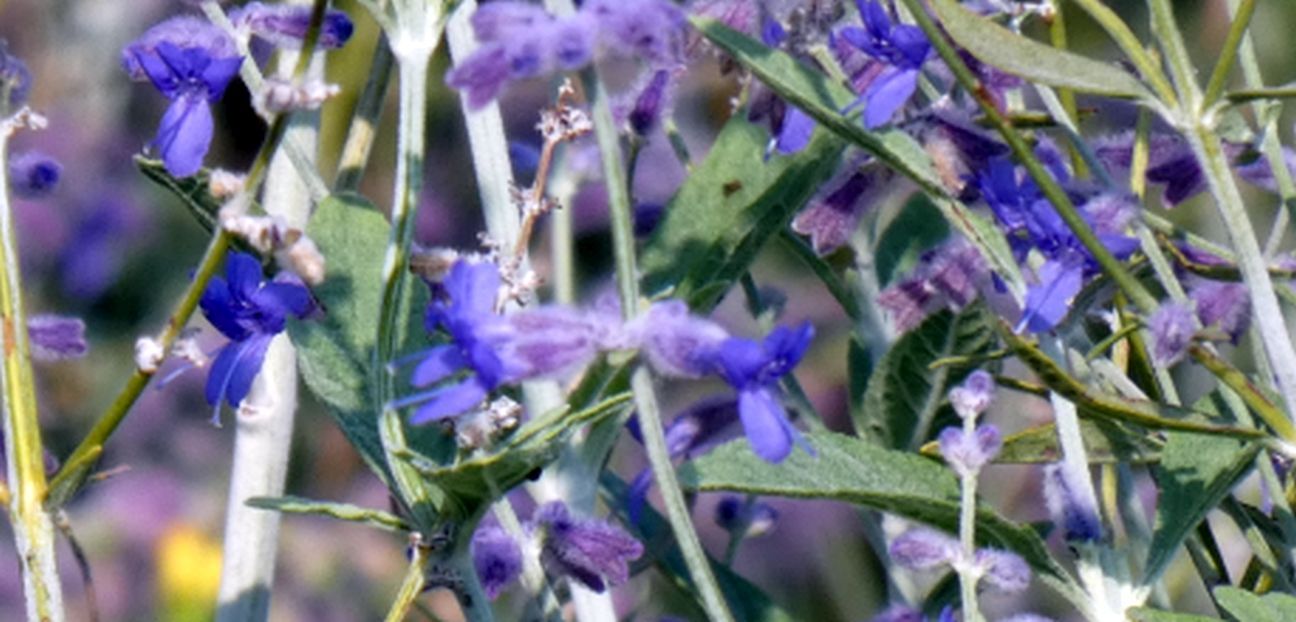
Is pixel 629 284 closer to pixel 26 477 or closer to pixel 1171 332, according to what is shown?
pixel 1171 332

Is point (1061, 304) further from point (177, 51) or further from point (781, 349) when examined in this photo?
point (177, 51)

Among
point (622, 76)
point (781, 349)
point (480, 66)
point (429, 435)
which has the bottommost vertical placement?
point (622, 76)

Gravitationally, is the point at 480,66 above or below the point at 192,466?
above

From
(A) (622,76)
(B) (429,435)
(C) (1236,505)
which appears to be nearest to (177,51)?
(B) (429,435)

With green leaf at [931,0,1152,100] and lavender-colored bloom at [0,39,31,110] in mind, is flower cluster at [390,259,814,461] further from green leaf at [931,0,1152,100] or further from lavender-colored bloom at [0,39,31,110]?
lavender-colored bloom at [0,39,31,110]

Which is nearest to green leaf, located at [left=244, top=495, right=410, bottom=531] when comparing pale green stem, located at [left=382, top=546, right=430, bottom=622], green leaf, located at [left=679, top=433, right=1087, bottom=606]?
pale green stem, located at [left=382, top=546, right=430, bottom=622]

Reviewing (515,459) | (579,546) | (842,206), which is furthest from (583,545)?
(842,206)
